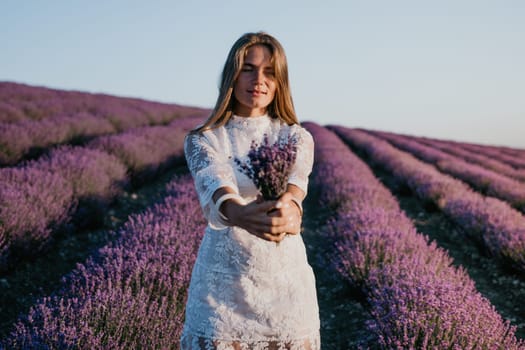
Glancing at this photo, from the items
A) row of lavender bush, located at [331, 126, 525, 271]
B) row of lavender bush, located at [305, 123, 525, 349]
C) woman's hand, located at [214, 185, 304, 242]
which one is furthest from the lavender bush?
row of lavender bush, located at [331, 126, 525, 271]

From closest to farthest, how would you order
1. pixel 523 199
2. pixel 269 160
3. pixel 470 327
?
pixel 269 160
pixel 470 327
pixel 523 199

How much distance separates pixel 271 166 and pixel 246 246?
1.17 feet

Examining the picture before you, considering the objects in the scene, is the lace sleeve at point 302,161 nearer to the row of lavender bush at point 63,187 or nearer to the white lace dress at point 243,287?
the white lace dress at point 243,287

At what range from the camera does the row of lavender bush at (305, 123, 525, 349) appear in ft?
7.70

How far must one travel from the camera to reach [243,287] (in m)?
1.28

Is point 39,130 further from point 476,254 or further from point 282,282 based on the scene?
point 282,282

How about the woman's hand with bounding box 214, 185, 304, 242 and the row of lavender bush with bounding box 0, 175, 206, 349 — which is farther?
the row of lavender bush with bounding box 0, 175, 206, 349

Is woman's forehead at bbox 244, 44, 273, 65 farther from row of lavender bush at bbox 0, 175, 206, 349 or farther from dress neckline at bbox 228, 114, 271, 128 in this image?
row of lavender bush at bbox 0, 175, 206, 349

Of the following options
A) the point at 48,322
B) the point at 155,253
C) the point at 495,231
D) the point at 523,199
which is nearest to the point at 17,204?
the point at 155,253

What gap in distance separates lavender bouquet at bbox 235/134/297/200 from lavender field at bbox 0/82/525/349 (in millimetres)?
1335

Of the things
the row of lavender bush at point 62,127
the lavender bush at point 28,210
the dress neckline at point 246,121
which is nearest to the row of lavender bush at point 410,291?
the dress neckline at point 246,121

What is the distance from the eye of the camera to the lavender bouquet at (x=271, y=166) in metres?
1.06

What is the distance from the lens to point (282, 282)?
1.32 meters

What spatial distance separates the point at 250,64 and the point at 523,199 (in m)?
7.22
